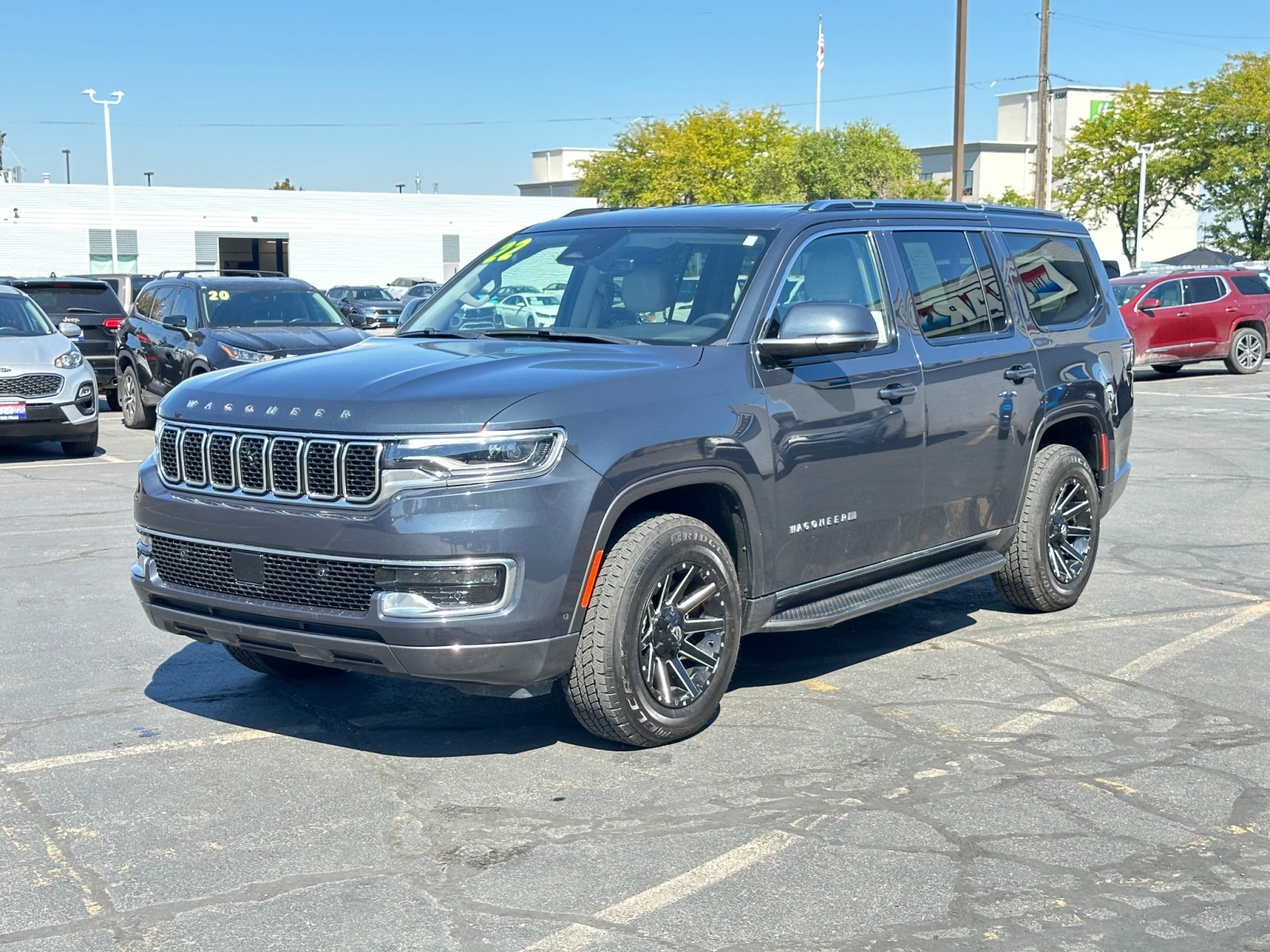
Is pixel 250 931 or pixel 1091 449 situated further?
pixel 1091 449

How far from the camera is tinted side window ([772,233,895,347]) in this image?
235 inches

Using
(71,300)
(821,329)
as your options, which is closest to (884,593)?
(821,329)

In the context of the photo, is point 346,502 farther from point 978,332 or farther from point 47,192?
point 47,192

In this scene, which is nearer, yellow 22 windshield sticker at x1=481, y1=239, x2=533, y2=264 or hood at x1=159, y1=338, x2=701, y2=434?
hood at x1=159, y1=338, x2=701, y2=434

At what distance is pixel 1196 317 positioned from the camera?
83.1 ft

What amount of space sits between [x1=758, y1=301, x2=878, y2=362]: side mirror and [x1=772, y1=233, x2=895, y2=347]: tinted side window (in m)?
0.30

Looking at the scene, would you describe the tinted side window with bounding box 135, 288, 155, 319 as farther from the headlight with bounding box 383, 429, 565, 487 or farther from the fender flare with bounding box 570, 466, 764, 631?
the headlight with bounding box 383, 429, 565, 487

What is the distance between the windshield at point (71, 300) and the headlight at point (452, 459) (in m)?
16.9

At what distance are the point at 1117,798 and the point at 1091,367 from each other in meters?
3.36

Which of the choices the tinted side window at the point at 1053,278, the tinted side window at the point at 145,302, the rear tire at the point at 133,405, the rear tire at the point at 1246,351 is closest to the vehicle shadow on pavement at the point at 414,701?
the tinted side window at the point at 1053,278

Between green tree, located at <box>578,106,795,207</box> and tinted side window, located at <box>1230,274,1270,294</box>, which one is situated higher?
green tree, located at <box>578,106,795,207</box>

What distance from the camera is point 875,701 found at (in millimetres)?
5992

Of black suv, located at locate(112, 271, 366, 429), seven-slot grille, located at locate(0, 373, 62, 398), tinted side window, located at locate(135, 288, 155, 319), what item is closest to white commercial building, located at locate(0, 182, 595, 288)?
tinted side window, located at locate(135, 288, 155, 319)

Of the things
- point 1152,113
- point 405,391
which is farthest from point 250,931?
point 1152,113
